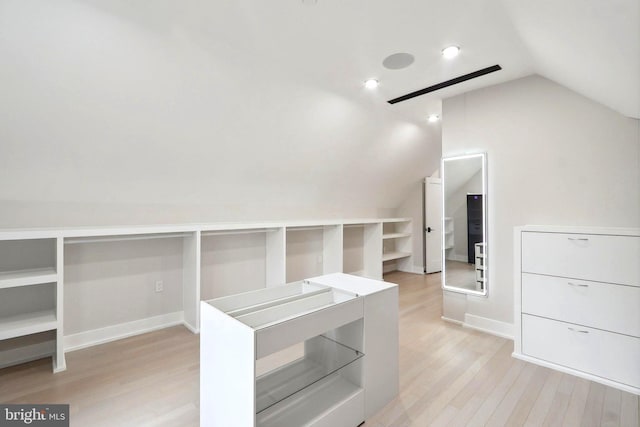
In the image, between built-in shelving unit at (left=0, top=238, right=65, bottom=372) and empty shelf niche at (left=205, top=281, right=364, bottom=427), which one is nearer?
empty shelf niche at (left=205, top=281, right=364, bottom=427)

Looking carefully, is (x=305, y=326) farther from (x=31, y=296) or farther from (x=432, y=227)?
(x=432, y=227)

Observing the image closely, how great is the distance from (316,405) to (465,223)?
241 centimetres

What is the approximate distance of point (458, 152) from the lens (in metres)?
3.27

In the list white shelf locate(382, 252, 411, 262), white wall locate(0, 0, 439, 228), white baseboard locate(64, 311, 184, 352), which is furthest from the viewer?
white shelf locate(382, 252, 411, 262)

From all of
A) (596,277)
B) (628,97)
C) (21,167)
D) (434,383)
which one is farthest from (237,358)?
(628,97)

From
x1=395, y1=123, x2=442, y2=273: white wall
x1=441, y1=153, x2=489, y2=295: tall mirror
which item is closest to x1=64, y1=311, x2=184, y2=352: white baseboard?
x1=441, y1=153, x2=489, y2=295: tall mirror

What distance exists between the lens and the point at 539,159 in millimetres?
2781

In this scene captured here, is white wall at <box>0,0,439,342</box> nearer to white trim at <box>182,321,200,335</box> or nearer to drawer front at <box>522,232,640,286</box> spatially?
white trim at <box>182,321,200,335</box>

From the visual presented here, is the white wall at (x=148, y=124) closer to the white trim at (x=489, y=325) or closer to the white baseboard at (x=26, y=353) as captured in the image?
the white baseboard at (x=26, y=353)

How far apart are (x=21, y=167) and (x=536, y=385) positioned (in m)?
4.11

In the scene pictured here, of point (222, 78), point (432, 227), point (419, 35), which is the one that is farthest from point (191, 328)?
point (432, 227)

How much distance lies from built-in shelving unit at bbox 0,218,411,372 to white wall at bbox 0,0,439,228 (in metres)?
0.26

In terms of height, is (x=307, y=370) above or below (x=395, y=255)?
below

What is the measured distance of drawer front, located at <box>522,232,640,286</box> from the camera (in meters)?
2.08
